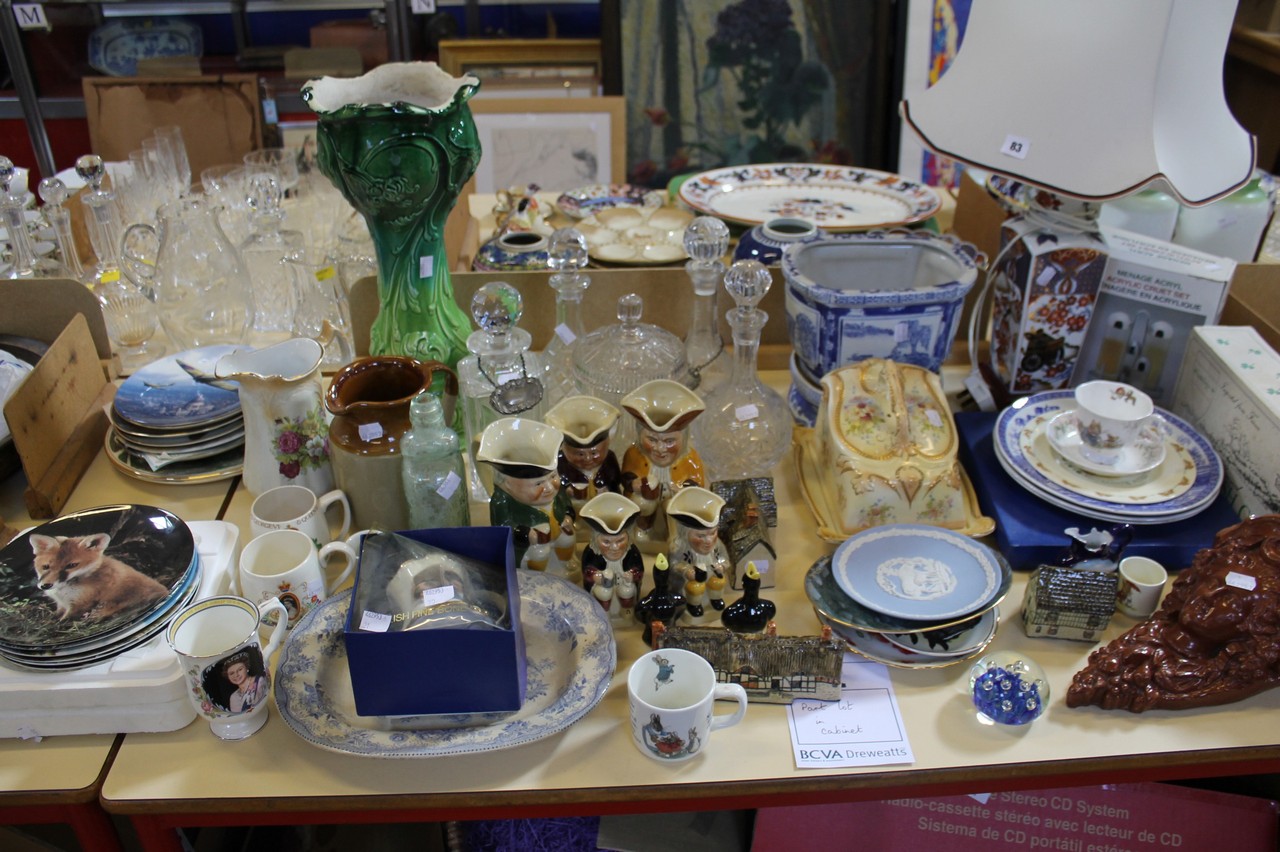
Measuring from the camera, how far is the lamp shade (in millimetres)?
1103

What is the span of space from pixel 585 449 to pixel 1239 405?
82 cm

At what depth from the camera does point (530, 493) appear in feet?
3.38

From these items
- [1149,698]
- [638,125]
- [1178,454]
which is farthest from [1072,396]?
[638,125]

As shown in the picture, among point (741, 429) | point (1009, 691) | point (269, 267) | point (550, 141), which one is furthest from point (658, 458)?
point (550, 141)

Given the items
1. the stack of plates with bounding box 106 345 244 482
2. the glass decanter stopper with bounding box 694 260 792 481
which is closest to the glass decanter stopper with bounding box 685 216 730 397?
the glass decanter stopper with bounding box 694 260 792 481

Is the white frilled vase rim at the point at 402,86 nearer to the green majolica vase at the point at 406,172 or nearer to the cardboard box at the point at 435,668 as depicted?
the green majolica vase at the point at 406,172

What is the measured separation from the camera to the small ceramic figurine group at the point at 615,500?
103cm

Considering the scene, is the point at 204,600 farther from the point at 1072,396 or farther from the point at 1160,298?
the point at 1160,298

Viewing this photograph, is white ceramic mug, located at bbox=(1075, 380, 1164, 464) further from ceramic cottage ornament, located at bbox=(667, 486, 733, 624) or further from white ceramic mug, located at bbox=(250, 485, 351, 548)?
white ceramic mug, located at bbox=(250, 485, 351, 548)

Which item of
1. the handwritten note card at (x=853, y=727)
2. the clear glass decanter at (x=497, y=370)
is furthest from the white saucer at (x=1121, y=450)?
the clear glass decanter at (x=497, y=370)

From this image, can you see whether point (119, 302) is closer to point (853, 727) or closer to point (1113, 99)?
point (853, 727)

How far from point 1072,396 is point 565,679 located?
0.82 metres

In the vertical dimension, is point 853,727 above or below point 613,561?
below

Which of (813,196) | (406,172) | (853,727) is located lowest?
(853,727)
